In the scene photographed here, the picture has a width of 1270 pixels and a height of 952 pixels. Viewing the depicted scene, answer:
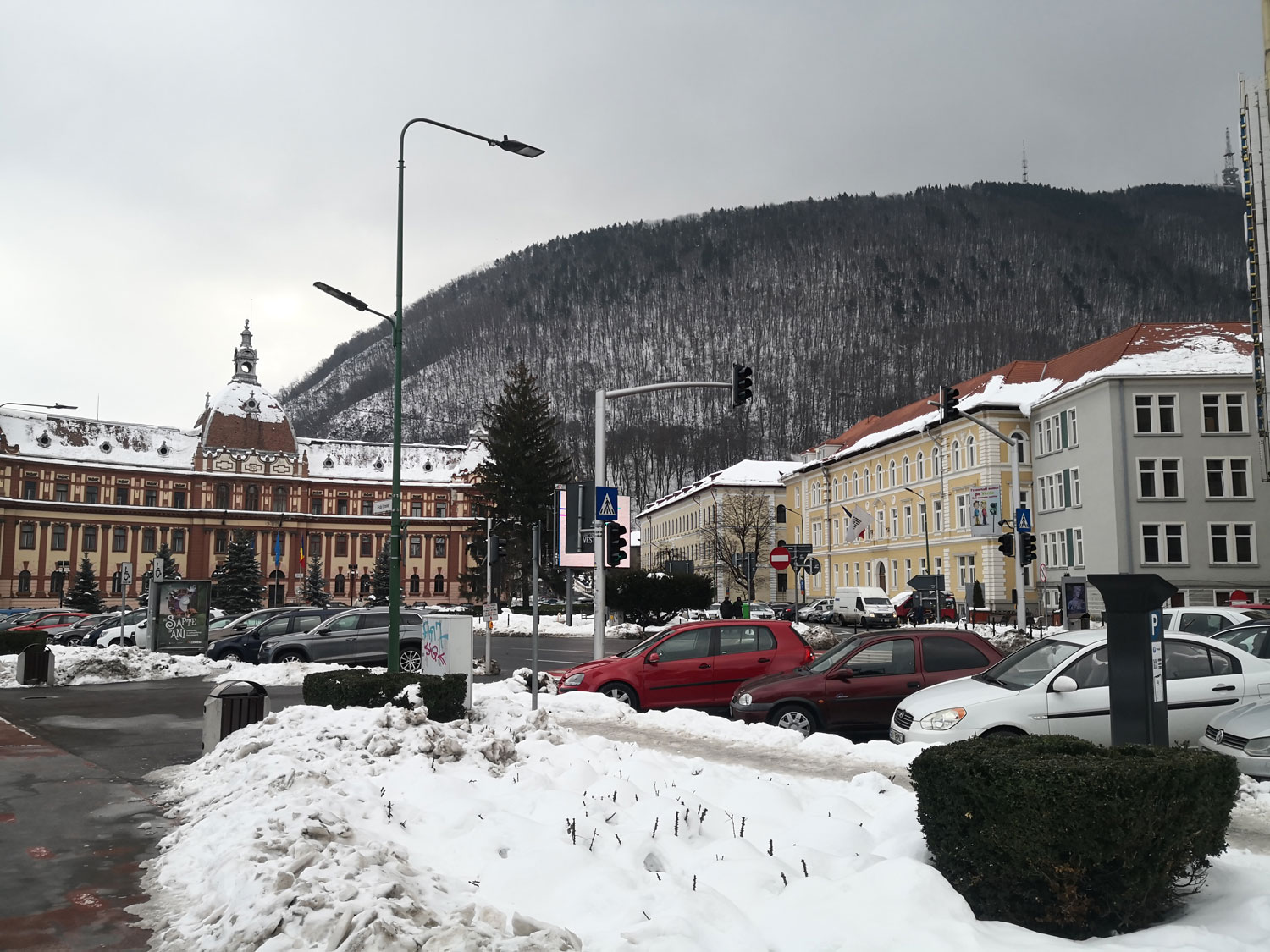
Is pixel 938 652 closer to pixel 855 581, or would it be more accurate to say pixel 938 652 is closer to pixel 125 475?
pixel 855 581

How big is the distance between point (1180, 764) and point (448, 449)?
11985cm

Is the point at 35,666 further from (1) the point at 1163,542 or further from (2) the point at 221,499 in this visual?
(2) the point at 221,499

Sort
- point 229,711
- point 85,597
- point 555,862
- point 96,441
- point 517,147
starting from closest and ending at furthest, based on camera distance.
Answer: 1. point 555,862
2. point 229,711
3. point 517,147
4. point 85,597
5. point 96,441

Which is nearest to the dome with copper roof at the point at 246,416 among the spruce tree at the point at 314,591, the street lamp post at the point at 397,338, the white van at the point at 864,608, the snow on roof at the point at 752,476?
the spruce tree at the point at 314,591

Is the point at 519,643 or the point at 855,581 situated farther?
the point at 855,581

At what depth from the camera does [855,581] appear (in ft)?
259

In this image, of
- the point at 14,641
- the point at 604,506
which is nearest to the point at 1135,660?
the point at 604,506

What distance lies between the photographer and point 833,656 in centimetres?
1396

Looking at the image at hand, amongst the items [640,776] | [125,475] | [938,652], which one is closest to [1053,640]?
[938,652]

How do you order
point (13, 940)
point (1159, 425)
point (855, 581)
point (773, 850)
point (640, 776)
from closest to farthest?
point (13, 940) < point (773, 850) < point (640, 776) < point (1159, 425) < point (855, 581)

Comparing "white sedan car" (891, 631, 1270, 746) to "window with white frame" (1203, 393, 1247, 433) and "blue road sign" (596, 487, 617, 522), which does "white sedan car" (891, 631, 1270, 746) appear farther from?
"window with white frame" (1203, 393, 1247, 433)

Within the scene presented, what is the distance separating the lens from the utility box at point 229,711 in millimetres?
11836

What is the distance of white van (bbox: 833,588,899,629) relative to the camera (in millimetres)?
52594

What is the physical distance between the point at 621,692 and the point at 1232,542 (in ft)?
152
